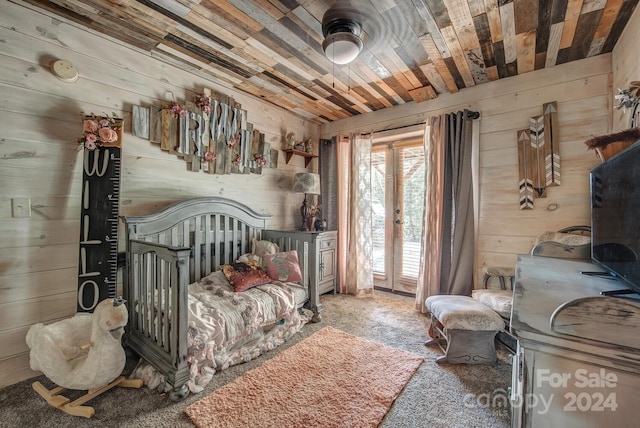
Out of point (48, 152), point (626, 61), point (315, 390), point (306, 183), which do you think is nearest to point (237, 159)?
point (306, 183)

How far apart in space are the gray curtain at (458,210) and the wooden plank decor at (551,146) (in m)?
0.60

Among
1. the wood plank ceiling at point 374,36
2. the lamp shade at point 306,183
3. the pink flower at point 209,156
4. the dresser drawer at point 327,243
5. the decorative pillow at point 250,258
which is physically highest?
the wood plank ceiling at point 374,36

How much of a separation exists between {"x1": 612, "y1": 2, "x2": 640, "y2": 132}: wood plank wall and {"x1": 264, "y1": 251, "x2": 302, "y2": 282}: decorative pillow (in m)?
2.64

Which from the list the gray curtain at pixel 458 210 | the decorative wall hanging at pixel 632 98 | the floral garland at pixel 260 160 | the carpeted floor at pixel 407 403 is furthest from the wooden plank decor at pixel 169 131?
the decorative wall hanging at pixel 632 98

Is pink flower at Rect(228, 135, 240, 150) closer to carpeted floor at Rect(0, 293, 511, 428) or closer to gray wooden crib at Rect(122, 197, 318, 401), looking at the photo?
gray wooden crib at Rect(122, 197, 318, 401)

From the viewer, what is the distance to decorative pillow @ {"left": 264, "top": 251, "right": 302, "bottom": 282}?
2.47 meters

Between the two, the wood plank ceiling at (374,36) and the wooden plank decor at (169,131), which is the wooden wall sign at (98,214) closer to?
the wooden plank decor at (169,131)

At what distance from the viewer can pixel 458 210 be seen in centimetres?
273

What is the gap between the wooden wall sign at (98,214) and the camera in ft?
5.88

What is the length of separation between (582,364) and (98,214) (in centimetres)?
252

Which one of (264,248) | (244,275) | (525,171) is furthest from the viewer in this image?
(264,248)

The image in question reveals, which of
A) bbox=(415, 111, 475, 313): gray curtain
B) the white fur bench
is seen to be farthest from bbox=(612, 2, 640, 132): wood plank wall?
the white fur bench

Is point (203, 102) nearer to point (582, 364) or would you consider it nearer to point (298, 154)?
point (298, 154)

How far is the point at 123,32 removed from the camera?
1949 mm
